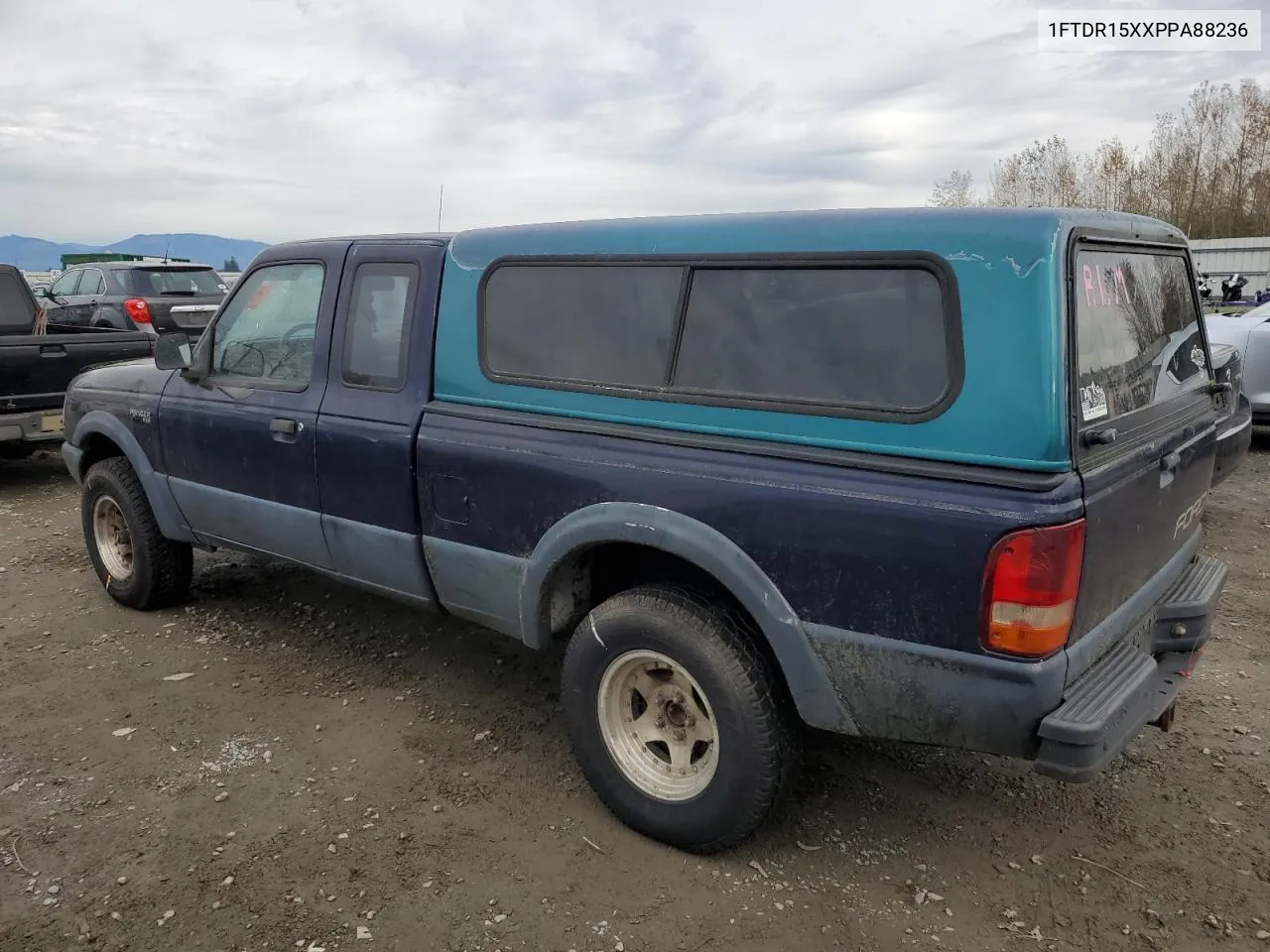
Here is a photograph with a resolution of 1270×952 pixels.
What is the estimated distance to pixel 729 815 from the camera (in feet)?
8.98

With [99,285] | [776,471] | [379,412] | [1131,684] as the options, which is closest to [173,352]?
[379,412]

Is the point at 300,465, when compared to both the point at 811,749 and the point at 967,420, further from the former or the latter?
the point at 967,420

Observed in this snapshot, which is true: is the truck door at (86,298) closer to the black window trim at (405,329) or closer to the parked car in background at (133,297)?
the parked car in background at (133,297)

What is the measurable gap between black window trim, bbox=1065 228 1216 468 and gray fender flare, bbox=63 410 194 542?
157 inches

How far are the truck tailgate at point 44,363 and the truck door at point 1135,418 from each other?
25.4 ft

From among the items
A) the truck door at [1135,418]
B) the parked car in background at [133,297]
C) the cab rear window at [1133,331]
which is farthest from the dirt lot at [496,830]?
the parked car in background at [133,297]

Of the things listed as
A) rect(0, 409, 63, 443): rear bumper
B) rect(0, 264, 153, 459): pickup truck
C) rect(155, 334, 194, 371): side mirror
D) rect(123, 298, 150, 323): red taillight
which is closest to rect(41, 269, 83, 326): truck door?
rect(123, 298, 150, 323): red taillight

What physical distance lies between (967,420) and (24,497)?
7.96m

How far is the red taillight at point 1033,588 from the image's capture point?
2.15 meters

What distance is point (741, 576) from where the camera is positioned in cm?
256

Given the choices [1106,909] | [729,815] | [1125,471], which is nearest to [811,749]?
[729,815]

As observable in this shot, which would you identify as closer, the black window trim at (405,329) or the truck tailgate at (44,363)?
the black window trim at (405,329)

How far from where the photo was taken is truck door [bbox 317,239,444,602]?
3447 millimetres

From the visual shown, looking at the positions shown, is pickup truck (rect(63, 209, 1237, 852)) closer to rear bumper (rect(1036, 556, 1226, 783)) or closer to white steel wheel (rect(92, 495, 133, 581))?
rear bumper (rect(1036, 556, 1226, 783))
